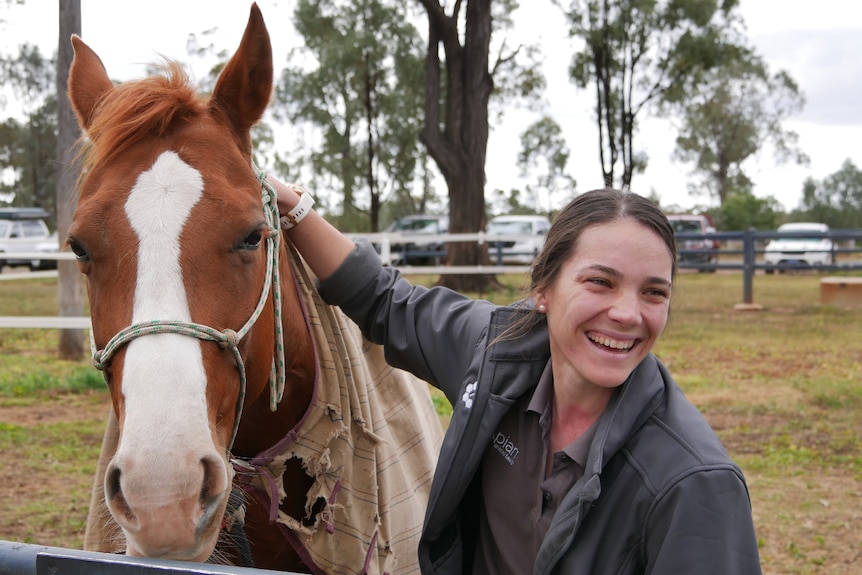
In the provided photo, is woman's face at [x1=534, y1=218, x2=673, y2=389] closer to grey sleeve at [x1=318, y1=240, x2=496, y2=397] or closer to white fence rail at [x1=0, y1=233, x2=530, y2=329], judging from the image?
grey sleeve at [x1=318, y1=240, x2=496, y2=397]

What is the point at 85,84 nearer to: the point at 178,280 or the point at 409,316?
the point at 178,280

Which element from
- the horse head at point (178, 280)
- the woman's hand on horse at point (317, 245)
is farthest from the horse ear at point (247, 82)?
the woman's hand on horse at point (317, 245)

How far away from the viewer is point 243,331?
5.39 feet

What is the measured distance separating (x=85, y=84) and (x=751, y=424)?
5837 mm

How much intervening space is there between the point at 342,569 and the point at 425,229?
23.8m

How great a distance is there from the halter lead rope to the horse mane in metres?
0.24

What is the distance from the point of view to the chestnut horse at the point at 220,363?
4.53 feet

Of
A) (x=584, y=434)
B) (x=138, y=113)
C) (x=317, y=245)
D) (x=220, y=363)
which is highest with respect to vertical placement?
(x=138, y=113)

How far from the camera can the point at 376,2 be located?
78.8 feet

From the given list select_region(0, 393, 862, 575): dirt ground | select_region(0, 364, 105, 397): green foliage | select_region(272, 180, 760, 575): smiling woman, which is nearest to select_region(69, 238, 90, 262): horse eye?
select_region(272, 180, 760, 575): smiling woman

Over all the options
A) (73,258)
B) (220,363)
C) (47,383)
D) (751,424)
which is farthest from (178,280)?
(47,383)

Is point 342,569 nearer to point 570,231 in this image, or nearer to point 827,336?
point 570,231

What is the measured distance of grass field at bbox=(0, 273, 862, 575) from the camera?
14.0ft

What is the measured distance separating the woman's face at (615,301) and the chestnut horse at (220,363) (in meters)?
0.72
